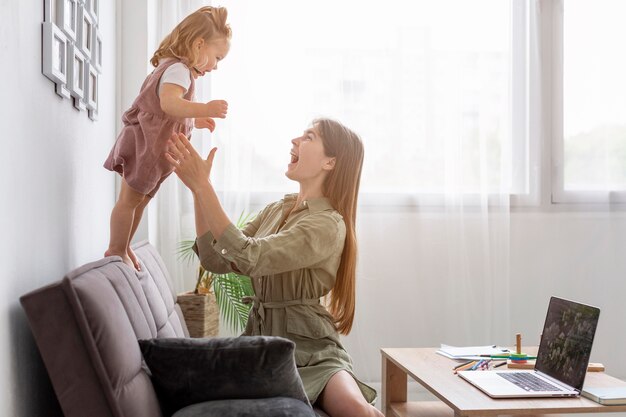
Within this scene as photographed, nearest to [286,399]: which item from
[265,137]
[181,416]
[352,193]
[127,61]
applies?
[181,416]

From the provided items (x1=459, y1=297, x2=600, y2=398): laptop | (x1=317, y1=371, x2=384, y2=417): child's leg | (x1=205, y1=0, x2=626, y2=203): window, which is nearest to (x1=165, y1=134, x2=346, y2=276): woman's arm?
(x1=317, y1=371, x2=384, y2=417): child's leg

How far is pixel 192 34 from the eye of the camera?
2.05m

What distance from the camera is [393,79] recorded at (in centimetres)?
416

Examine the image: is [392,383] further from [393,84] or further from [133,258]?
[393,84]

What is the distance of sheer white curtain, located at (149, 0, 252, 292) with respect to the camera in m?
3.86

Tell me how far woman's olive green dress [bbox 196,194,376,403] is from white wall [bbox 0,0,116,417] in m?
0.45

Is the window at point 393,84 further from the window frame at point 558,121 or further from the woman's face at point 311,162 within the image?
the woman's face at point 311,162

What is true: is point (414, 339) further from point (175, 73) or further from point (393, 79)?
point (175, 73)

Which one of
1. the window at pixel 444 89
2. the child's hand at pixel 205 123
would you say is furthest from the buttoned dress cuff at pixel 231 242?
the window at pixel 444 89

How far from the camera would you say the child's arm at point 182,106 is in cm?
187

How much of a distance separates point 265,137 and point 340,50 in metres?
0.61

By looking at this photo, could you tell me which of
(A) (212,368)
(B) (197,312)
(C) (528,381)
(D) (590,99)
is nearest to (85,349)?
(A) (212,368)

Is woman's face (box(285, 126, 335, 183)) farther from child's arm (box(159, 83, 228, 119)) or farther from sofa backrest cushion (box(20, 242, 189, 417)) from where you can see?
sofa backrest cushion (box(20, 242, 189, 417))

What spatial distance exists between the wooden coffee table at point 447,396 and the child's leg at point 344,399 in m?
0.27
